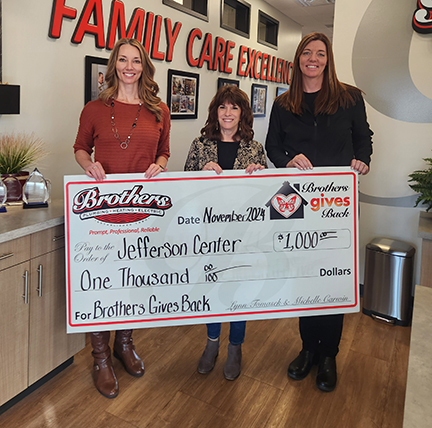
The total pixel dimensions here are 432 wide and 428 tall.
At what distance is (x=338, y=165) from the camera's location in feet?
6.88

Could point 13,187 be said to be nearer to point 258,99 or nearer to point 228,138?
point 228,138

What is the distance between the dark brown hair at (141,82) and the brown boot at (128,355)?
1.17 meters

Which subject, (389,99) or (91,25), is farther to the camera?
(389,99)

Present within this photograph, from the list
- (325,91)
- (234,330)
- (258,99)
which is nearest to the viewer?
(325,91)

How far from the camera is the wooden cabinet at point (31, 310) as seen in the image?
68.9 inches

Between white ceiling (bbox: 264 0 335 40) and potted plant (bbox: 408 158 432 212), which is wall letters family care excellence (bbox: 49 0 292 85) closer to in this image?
white ceiling (bbox: 264 0 335 40)

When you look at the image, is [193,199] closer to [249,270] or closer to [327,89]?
[249,270]

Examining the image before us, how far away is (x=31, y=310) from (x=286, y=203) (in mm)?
1301

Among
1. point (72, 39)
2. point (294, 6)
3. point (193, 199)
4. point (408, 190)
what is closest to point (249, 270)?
A: point (193, 199)

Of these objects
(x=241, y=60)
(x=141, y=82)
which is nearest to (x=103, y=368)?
(x=141, y=82)

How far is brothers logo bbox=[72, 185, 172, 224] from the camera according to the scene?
5.88 feet

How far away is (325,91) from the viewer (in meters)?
2.03

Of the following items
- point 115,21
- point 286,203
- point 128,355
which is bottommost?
point 128,355

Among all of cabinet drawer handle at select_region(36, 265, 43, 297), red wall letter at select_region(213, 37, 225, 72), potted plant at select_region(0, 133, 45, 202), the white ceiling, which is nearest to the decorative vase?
potted plant at select_region(0, 133, 45, 202)
